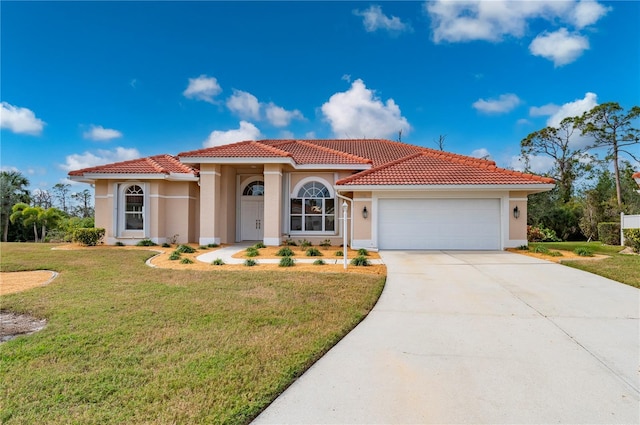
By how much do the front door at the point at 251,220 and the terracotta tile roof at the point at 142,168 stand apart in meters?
3.11

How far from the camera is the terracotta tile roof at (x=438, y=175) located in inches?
524

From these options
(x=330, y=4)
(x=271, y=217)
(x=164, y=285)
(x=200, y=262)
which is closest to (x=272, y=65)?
(x=330, y=4)

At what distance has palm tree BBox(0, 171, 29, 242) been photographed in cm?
2538

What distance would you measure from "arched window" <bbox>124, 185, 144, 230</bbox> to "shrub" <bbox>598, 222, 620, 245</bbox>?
25.2m

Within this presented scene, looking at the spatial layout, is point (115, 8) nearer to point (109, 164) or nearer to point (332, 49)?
point (109, 164)

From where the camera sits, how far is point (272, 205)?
15.0 meters

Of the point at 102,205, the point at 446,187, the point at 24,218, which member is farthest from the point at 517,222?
the point at 24,218

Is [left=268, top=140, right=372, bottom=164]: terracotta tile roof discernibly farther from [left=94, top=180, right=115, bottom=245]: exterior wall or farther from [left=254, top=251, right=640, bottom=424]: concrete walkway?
[left=254, top=251, right=640, bottom=424]: concrete walkway

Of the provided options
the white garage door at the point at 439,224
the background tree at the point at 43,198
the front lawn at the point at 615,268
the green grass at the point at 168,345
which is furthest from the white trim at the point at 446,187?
the background tree at the point at 43,198

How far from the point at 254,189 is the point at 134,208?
5910 millimetres

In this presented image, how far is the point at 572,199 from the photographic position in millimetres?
31109

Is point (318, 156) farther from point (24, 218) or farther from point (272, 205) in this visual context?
point (24, 218)

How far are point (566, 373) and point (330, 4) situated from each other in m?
16.1

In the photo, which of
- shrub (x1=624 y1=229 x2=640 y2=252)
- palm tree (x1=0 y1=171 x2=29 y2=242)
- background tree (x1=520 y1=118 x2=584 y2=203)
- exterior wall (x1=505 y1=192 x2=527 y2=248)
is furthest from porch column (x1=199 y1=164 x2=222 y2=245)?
background tree (x1=520 y1=118 x2=584 y2=203)
